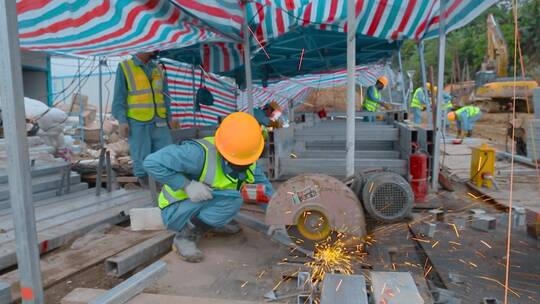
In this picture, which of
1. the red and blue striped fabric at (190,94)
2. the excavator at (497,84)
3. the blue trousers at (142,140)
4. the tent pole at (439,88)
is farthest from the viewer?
the excavator at (497,84)

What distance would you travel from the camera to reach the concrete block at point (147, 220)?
3475mm

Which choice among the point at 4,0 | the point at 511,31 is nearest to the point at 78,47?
the point at 4,0

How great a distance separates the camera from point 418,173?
4.14m

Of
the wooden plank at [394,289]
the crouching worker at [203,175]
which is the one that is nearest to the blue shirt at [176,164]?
the crouching worker at [203,175]

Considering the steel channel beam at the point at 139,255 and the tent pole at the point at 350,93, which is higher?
the tent pole at the point at 350,93

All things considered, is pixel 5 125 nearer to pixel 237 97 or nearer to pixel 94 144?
pixel 237 97

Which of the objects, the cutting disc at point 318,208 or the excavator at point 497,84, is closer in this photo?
the cutting disc at point 318,208

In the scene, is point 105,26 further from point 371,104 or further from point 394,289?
point 371,104

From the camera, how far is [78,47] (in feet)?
13.5

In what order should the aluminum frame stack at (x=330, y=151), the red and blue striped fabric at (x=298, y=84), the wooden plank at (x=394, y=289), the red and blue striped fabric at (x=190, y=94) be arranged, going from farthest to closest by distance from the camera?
the red and blue striped fabric at (x=298, y=84) → the red and blue striped fabric at (x=190, y=94) → the aluminum frame stack at (x=330, y=151) → the wooden plank at (x=394, y=289)

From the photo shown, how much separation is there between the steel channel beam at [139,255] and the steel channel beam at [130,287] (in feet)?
1.55

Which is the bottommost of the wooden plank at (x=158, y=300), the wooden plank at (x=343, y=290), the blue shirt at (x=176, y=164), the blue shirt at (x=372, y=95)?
the wooden plank at (x=158, y=300)

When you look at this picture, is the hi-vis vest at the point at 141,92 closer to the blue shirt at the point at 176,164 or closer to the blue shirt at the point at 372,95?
the blue shirt at the point at 176,164

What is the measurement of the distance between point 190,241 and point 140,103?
5.85ft
